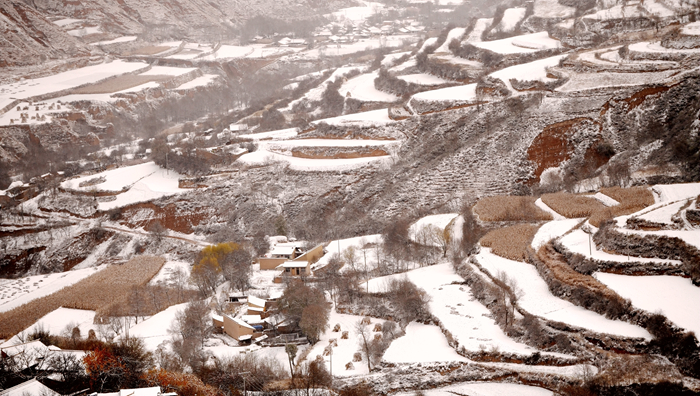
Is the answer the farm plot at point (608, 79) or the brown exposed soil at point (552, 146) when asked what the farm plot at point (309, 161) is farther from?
the farm plot at point (608, 79)

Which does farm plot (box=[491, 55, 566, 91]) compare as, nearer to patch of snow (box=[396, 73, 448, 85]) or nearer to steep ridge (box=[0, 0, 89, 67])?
patch of snow (box=[396, 73, 448, 85])

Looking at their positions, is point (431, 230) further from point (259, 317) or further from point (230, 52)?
point (230, 52)

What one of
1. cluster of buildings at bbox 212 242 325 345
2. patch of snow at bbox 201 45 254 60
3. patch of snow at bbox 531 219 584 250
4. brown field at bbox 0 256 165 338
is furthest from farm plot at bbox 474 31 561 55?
patch of snow at bbox 201 45 254 60

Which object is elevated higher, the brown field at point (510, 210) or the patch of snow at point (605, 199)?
the patch of snow at point (605, 199)

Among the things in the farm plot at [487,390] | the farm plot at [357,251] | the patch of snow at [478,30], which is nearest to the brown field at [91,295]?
the farm plot at [357,251]

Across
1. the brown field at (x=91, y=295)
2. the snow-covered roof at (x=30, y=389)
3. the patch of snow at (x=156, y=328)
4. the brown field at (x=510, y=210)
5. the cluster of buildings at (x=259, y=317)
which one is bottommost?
the brown field at (x=91, y=295)

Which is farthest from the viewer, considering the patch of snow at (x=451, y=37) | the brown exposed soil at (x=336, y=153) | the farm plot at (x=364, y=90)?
the patch of snow at (x=451, y=37)
